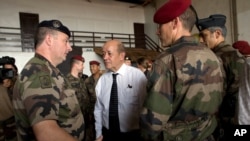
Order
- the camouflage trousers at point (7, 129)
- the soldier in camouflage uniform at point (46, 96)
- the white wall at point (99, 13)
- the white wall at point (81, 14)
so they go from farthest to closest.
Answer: the white wall at point (81, 14) → the white wall at point (99, 13) → the camouflage trousers at point (7, 129) → the soldier in camouflage uniform at point (46, 96)

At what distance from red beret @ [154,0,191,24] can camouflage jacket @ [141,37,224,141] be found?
0.46 feet

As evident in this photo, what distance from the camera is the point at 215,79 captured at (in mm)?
1383

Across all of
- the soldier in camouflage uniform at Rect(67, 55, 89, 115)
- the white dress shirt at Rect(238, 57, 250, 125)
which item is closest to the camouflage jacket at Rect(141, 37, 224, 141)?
the white dress shirt at Rect(238, 57, 250, 125)

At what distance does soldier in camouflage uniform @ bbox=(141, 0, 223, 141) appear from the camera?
129cm

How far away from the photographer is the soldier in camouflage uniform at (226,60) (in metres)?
1.89

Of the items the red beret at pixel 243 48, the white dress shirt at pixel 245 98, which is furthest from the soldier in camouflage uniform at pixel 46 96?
the red beret at pixel 243 48

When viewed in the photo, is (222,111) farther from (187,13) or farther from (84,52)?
(84,52)

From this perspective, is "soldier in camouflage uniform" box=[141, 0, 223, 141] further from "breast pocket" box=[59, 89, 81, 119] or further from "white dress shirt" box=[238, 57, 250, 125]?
"breast pocket" box=[59, 89, 81, 119]

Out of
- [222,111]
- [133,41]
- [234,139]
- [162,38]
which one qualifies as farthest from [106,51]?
[133,41]

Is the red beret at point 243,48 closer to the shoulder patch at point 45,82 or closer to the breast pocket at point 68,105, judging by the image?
the breast pocket at point 68,105

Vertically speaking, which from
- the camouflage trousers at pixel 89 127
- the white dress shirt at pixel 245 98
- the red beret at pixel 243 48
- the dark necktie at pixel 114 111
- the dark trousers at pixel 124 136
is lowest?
the camouflage trousers at pixel 89 127

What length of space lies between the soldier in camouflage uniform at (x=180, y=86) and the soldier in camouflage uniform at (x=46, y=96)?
47 cm

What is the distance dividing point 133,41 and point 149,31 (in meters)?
1.13

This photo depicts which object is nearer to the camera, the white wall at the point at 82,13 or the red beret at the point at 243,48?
the red beret at the point at 243,48
